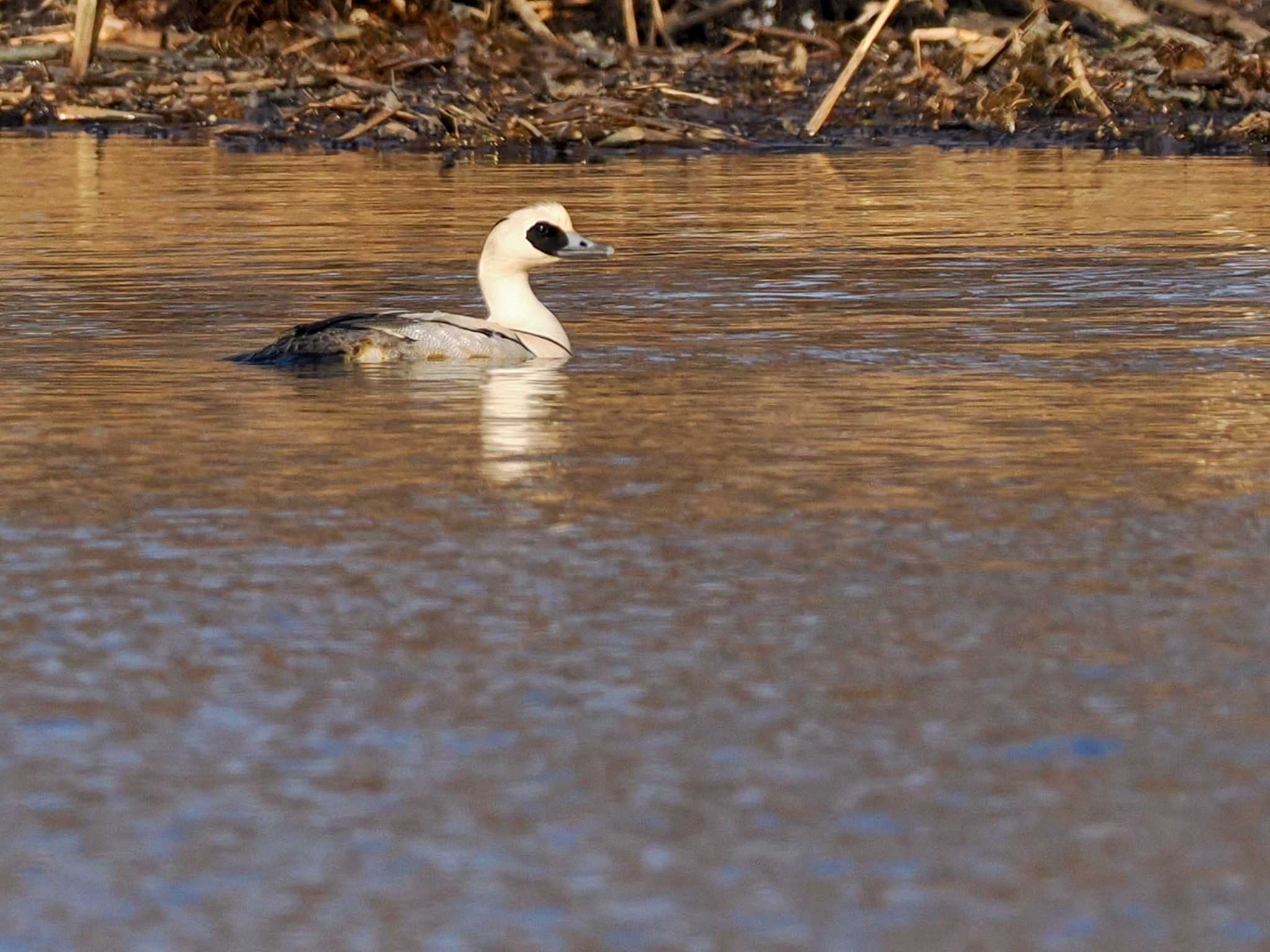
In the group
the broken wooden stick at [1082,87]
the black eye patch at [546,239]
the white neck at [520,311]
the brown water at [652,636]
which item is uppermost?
the broken wooden stick at [1082,87]

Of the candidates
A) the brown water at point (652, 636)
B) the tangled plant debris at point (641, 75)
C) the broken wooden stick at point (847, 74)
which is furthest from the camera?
the tangled plant debris at point (641, 75)

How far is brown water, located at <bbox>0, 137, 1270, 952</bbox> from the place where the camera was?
17.5 feet

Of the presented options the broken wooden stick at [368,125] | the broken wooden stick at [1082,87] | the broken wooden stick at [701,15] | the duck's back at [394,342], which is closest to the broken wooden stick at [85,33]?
the broken wooden stick at [368,125]

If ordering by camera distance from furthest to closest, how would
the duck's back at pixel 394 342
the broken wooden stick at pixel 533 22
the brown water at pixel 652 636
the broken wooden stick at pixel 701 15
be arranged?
the broken wooden stick at pixel 701 15 < the broken wooden stick at pixel 533 22 < the duck's back at pixel 394 342 < the brown water at pixel 652 636

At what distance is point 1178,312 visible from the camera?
1522 cm

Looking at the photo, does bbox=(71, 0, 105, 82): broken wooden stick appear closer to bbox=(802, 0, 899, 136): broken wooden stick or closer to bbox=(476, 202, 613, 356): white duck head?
bbox=(802, 0, 899, 136): broken wooden stick

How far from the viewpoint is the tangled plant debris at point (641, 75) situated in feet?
110

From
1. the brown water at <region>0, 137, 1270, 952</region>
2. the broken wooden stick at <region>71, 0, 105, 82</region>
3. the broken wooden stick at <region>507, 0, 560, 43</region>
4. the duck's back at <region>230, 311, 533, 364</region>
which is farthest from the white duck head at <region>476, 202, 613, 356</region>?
the broken wooden stick at <region>507, 0, 560, 43</region>

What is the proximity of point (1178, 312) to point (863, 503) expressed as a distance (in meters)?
6.42

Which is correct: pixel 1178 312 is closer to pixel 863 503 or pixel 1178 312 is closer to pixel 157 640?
pixel 863 503

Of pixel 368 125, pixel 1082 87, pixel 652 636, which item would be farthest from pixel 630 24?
pixel 652 636

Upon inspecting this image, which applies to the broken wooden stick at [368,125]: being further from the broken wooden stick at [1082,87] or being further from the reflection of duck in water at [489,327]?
the reflection of duck in water at [489,327]

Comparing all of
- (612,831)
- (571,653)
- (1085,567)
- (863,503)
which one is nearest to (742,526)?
(863,503)

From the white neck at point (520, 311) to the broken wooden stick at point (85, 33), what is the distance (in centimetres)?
2300
